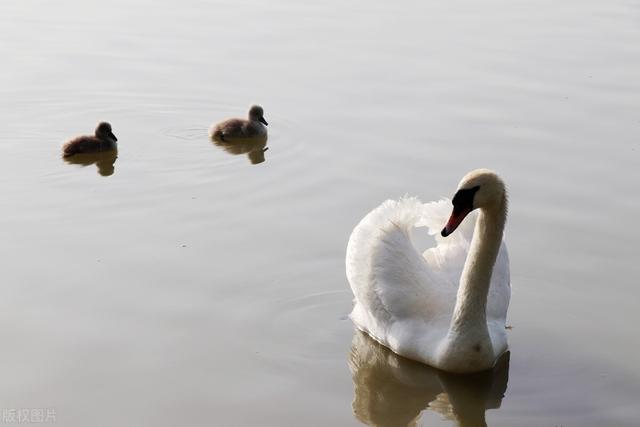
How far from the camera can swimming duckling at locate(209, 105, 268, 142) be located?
38.9ft

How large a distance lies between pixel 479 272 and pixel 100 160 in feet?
17.3

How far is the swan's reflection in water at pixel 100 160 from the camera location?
446 inches

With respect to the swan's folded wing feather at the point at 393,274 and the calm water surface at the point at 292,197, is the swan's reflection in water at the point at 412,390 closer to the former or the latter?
the calm water surface at the point at 292,197

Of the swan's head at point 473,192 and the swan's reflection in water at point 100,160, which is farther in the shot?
the swan's reflection in water at point 100,160

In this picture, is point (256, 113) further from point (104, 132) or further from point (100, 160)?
point (100, 160)

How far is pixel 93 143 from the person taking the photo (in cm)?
1142

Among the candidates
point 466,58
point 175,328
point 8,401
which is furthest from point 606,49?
point 8,401

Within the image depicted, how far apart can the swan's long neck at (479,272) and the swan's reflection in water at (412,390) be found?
0.33 meters

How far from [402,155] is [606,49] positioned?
184 inches

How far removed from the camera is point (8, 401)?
6.78m

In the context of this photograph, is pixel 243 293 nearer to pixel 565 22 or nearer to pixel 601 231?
pixel 601 231

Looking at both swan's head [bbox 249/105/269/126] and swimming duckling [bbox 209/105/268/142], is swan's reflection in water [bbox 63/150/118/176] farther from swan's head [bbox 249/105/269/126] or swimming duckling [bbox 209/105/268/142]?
swan's head [bbox 249/105/269/126]

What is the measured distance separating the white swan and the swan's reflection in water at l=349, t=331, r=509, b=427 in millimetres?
78

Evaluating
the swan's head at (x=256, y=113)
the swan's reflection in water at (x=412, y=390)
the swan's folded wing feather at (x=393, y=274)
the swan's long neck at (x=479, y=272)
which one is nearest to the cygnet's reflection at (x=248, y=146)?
the swan's head at (x=256, y=113)
